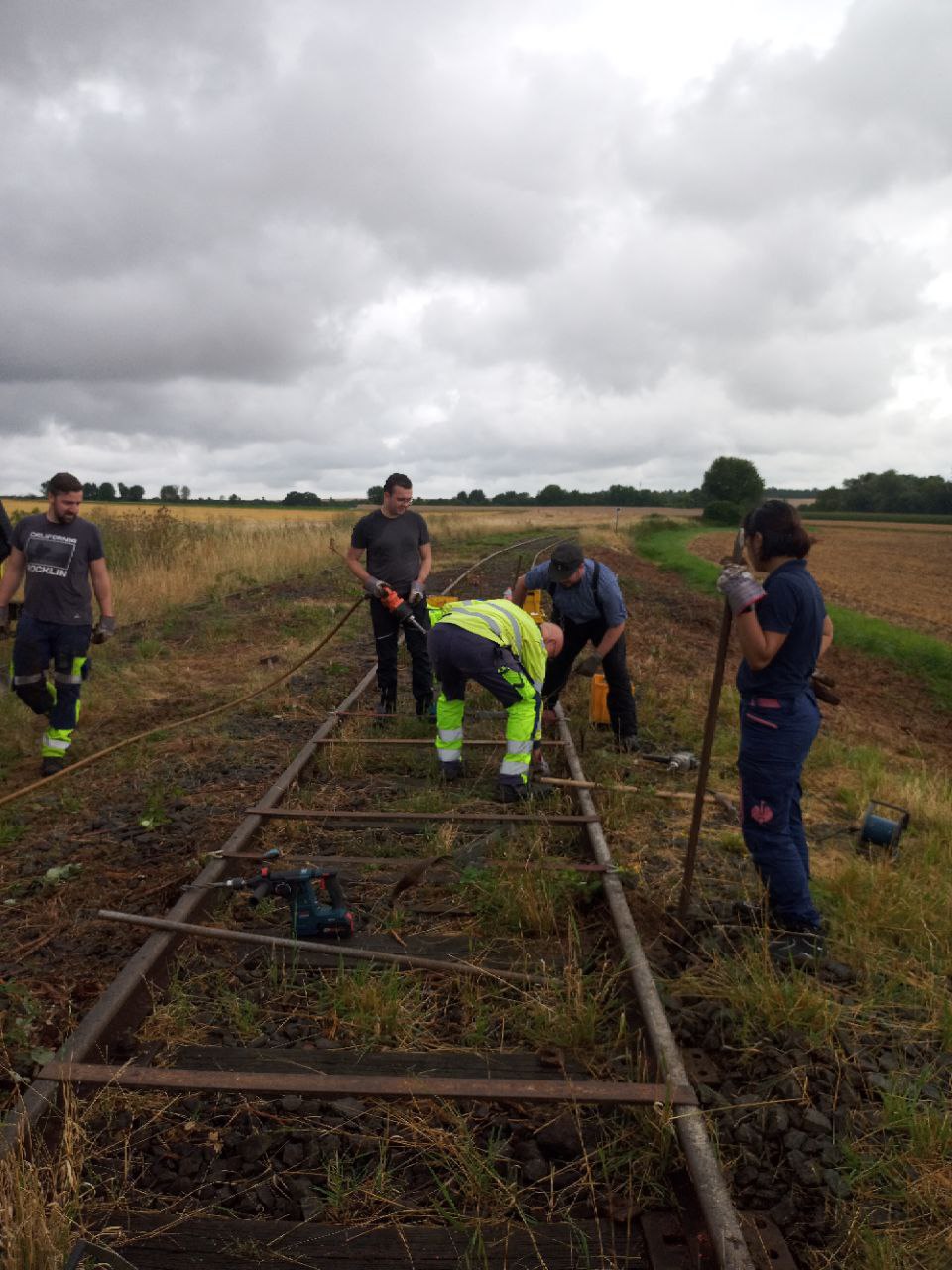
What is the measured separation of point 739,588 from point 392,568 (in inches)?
157

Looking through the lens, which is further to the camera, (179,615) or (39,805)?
(179,615)

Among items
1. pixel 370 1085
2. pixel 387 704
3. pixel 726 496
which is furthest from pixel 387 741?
pixel 726 496

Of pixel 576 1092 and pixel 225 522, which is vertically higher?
pixel 225 522

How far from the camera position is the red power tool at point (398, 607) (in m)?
6.60

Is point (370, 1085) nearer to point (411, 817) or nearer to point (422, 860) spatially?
point (422, 860)

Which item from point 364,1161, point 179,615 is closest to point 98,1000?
point 364,1161

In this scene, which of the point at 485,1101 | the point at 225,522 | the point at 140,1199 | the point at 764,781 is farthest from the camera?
the point at 225,522

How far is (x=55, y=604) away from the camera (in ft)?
19.6

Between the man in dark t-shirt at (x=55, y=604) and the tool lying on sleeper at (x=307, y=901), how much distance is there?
10.3 feet

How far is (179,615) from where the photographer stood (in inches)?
508

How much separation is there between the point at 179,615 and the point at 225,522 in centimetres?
856

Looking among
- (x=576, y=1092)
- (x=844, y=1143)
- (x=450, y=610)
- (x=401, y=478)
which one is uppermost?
(x=401, y=478)

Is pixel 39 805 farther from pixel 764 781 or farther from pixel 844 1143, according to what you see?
pixel 844 1143

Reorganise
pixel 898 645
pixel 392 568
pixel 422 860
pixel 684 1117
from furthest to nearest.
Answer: pixel 898 645 → pixel 392 568 → pixel 422 860 → pixel 684 1117
